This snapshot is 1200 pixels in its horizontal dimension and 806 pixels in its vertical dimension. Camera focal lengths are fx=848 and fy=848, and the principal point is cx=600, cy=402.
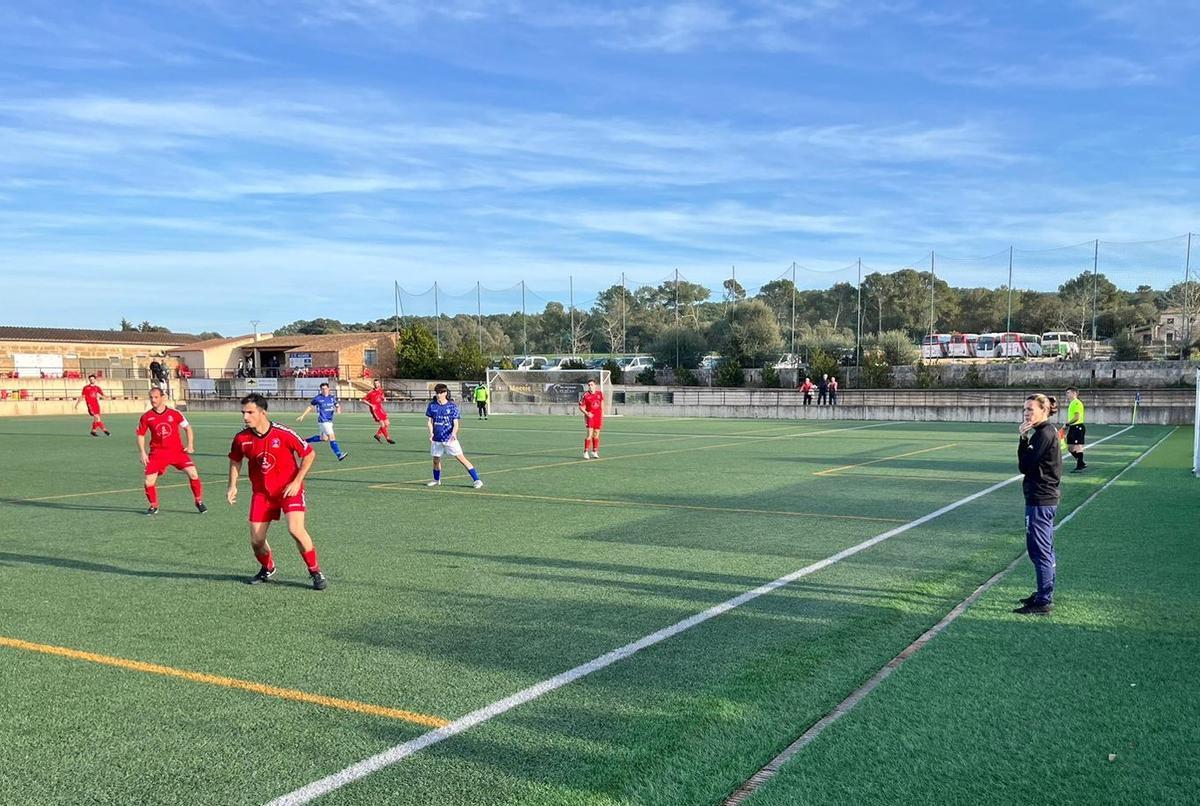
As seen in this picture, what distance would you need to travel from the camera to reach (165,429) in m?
12.5

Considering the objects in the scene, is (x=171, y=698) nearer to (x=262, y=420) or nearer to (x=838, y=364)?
(x=262, y=420)

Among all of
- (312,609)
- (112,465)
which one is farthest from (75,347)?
(312,609)

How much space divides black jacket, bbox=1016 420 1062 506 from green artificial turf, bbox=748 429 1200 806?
929mm

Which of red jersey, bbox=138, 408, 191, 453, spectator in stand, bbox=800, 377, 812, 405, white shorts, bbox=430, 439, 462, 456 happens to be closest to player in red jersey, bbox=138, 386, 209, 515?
red jersey, bbox=138, 408, 191, 453

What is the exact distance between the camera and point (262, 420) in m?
7.54

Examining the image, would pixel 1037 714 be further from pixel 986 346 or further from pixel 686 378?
pixel 986 346

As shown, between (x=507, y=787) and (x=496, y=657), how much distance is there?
1898 mm

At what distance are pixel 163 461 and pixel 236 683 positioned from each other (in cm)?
827

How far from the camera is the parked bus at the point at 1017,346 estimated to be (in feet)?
167

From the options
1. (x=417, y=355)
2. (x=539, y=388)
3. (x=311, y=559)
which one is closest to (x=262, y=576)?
(x=311, y=559)

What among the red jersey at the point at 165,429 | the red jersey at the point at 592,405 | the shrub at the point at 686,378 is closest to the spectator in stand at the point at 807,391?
the shrub at the point at 686,378

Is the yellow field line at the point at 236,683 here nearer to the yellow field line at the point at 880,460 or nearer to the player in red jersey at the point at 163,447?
the player in red jersey at the point at 163,447

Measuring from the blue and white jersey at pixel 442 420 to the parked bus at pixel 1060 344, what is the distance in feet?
137

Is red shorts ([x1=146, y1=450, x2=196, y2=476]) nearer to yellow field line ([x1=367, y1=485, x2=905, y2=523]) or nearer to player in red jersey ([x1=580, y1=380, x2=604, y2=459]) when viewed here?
yellow field line ([x1=367, y1=485, x2=905, y2=523])
